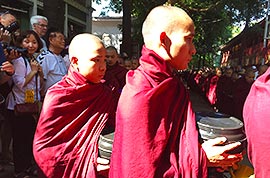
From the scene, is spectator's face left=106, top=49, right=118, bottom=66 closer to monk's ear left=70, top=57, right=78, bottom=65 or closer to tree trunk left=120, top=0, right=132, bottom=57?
monk's ear left=70, top=57, right=78, bottom=65

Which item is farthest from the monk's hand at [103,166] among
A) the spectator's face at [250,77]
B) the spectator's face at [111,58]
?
the spectator's face at [250,77]

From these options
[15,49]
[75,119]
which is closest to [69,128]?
[75,119]

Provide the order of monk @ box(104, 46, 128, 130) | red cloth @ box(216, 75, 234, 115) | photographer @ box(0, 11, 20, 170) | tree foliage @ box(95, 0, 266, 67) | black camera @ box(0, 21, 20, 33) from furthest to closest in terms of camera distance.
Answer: tree foliage @ box(95, 0, 266, 67) < red cloth @ box(216, 75, 234, 115) < monk @ box(104, 46, 128, 130) < black camera @ box(0, 21, 20, 33) < photographer @ box(0, 11, 20, 170)

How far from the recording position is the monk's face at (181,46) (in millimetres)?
1674

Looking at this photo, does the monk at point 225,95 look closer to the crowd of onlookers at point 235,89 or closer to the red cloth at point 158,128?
the crowd of onlookers at point 235,89

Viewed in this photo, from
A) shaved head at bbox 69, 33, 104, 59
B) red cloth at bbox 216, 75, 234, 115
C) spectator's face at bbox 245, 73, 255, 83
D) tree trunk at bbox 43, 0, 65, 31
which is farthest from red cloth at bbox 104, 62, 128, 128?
red cloth at bbox 216, 75, 234, 115

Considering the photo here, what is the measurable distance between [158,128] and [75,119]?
2.33 feet

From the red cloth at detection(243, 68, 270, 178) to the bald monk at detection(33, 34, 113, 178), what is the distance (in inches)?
31.9

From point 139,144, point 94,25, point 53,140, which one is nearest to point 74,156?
point 53,140

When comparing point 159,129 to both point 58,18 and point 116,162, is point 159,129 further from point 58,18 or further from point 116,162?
point 58,18

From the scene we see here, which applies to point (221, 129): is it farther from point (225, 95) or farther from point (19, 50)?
point (225, 95)

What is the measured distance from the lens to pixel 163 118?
63.8 inches

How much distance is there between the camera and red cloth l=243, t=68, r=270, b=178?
161cm

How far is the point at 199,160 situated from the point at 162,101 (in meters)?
0.28
